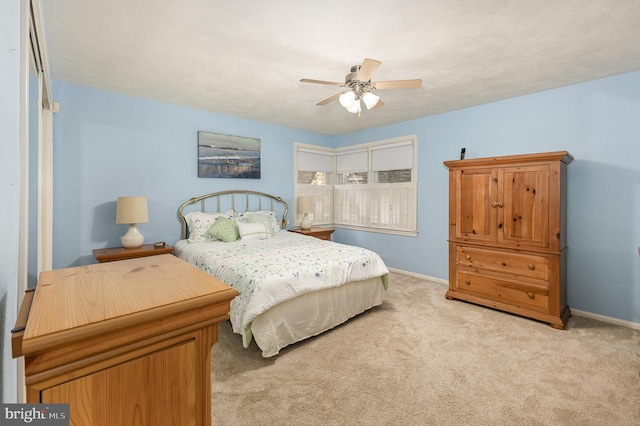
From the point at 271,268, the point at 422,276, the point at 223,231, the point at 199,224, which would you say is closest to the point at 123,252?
the point at 199,224

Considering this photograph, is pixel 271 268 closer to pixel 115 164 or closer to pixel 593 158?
pixel 115 164

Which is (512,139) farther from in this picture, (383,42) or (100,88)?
(100,88)

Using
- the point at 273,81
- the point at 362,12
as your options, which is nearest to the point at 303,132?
the point at 273,81

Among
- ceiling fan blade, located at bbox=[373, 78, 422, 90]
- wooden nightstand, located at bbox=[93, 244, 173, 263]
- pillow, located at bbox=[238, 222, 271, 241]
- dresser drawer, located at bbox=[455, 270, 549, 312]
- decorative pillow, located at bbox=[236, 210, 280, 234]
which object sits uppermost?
ceiling fan blade, located at bbox=[373, 78, 422, 90]

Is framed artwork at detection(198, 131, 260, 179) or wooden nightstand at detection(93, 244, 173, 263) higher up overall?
framed artwork at detection(198, 131, 260, 179)

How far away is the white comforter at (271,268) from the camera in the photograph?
2.34 meters

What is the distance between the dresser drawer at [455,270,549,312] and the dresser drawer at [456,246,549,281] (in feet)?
0.33

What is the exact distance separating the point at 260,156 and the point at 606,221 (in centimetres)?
445

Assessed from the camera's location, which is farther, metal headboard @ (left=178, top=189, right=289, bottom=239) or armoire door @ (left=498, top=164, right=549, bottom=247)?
metal headboard @ (left=178, top=189, right=289, bottom=239)

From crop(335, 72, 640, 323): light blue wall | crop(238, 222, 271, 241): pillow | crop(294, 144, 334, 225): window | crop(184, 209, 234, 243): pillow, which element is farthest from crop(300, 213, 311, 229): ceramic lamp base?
crop(335, 72, 640, 323): light blue wall

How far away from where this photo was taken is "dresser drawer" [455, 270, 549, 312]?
3.01m

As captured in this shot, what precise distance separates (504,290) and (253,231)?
121 inches

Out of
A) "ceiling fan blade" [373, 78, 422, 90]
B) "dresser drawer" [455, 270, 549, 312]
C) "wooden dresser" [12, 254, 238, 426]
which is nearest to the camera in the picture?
"wooden dresser" [12, 254, 238, 426]

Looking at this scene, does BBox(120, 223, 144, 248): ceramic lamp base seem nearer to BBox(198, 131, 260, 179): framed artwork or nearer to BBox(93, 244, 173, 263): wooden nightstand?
BBox(93, 244, 173, 263): wooden nightstand
